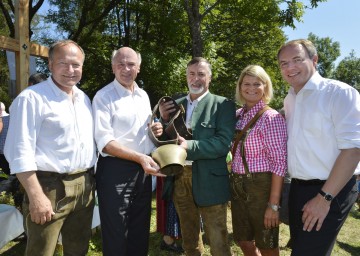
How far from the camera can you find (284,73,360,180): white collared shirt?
6.58 feet

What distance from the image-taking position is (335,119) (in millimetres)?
2064

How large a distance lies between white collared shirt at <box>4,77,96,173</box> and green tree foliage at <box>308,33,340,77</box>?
52.3 metres

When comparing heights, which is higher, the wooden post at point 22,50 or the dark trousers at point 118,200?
the wooden post at point 22,50

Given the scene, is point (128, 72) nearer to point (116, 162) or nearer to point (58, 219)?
point (116, 162)

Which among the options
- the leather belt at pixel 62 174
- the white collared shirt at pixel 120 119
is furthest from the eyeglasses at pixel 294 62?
the leather belt at pixel 62 174

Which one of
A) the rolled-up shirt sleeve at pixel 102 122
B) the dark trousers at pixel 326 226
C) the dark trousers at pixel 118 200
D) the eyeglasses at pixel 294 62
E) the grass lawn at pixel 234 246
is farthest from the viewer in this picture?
the grass lawn at pixel 234 246

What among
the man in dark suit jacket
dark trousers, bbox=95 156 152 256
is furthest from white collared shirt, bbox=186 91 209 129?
dark trousers, bbox=95 156 152 256

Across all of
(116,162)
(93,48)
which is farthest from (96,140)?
(93,48)

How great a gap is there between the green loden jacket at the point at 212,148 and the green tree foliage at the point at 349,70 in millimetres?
50971

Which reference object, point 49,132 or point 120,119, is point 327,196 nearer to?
point 120,119

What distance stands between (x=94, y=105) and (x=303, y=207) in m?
1.67

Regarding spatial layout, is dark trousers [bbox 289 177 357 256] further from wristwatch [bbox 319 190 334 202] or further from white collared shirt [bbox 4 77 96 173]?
white collared shirt [bbox 4 77 96 173]

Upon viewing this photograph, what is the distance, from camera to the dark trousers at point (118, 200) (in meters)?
2.61

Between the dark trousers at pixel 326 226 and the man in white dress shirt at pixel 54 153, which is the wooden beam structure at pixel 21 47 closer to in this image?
the man in white dress shirt at pixel 54 153
